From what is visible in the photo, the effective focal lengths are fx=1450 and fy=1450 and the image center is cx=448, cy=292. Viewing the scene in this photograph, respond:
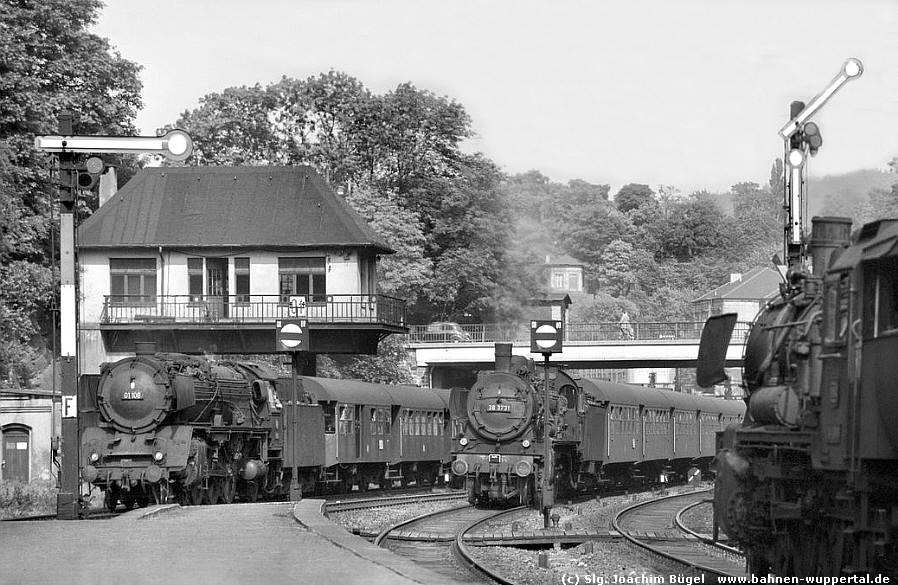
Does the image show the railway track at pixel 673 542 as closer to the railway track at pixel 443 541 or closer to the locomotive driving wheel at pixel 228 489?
the railway track at pixel 443 541

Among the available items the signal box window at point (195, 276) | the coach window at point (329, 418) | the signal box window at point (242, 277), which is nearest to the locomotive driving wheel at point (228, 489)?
the coach window at point (329, 418)

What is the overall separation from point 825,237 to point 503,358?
14603 millimetres

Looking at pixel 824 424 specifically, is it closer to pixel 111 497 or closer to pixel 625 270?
pixel 111 497

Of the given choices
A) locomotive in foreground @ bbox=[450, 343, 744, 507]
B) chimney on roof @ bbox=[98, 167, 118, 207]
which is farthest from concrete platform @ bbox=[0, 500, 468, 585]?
chimney on roof @ bbox=[98, 167, 118, 207]

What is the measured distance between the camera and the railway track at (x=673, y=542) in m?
17.6

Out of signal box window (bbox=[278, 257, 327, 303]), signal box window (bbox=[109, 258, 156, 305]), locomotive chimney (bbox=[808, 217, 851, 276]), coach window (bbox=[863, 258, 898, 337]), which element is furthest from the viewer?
signal box window (bbox=[109, 258, 156, 305])

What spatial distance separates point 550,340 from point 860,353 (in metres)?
10.4

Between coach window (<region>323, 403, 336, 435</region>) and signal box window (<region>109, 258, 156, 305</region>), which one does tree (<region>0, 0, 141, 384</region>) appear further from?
coach window (<region>323, 403, 336, 435</region>)

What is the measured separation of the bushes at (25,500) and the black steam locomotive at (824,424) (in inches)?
648

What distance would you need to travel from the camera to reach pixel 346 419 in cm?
3516

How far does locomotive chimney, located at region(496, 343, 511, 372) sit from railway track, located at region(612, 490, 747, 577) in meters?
3.68

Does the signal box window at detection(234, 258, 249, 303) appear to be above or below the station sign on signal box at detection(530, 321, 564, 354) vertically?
above

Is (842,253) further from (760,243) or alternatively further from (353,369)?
(760,243)

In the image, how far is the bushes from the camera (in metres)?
28.6
